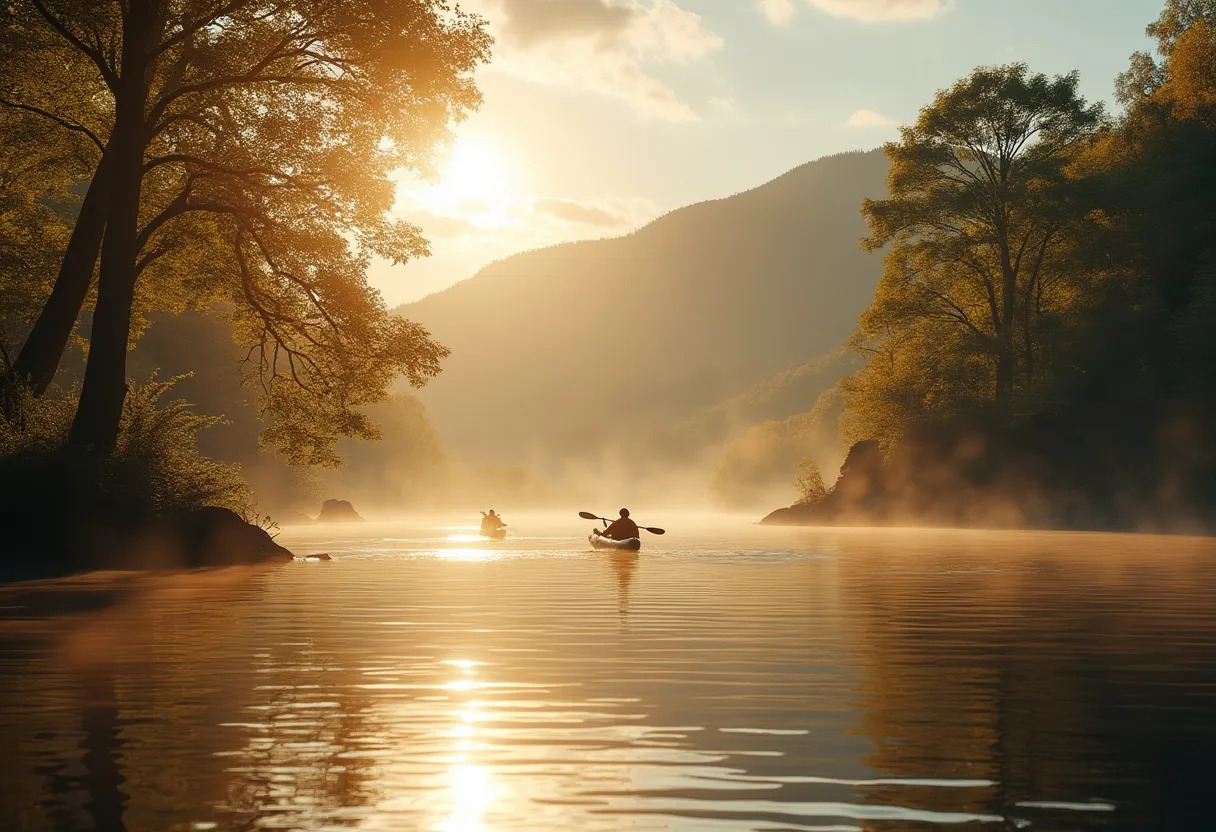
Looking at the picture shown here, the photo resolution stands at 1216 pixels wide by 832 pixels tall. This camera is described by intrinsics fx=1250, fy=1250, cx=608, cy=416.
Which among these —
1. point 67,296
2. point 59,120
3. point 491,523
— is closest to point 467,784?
point 67,296

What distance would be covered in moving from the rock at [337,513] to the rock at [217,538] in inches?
2639

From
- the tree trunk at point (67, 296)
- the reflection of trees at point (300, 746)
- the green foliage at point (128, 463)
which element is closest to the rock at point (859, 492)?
the green foliage at point (128, 463)

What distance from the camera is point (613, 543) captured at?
41.5 meters

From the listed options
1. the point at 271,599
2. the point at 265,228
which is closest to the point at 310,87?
the point at 265,228

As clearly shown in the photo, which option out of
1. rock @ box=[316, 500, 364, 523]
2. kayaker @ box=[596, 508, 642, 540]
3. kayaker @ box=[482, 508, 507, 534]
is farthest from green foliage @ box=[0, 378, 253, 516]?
rock @ box=[316, 500, 364, 523]

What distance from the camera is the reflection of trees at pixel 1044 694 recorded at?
300 inches

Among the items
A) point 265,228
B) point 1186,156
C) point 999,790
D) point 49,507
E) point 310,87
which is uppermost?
point 1186,156

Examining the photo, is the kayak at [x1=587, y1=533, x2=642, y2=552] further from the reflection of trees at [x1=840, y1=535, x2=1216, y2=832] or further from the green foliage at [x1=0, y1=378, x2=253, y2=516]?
the reflection of trees at [x1=840, y1=535, x2=1216, y2=832]

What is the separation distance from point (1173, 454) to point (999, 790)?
192 feet

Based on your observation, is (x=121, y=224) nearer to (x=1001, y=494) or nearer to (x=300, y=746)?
(x=300, y=746)

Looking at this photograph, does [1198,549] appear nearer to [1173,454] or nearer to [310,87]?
[1173,454]

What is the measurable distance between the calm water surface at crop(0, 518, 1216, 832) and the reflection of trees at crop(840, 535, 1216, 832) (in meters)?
0.04

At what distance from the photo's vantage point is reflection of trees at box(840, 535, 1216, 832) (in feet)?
25.0

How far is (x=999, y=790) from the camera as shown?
759 cm
